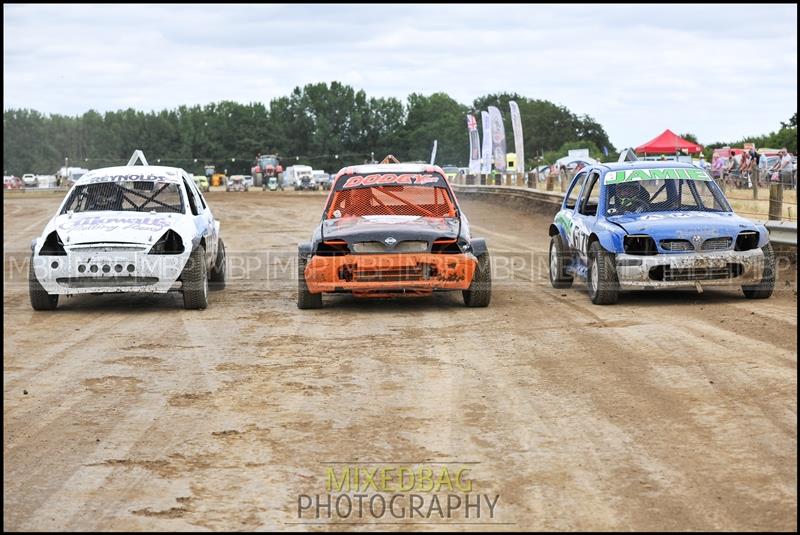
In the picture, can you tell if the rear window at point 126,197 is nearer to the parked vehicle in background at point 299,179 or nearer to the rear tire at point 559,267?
the rear tire at point 559,267

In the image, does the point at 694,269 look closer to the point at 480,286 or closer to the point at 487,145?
the point at 480,286

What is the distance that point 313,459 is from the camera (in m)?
5.91

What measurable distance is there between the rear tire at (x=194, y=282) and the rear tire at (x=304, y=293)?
1.08 m

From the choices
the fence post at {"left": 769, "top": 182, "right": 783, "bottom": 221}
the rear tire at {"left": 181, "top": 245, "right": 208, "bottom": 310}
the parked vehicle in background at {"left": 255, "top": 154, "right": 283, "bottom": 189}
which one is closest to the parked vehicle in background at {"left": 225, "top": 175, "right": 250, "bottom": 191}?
the parked vehicle in background at {"left": 255, "top": 154, "right": 283, "bottom": 189}

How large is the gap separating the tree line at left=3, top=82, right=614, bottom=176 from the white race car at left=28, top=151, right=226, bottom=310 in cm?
11507

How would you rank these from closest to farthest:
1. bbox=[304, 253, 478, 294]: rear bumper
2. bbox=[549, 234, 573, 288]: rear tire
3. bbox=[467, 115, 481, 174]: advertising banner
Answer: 1. bbox=[304, 253, 478, 294]: rear bumper
2. bbox=[549, 234, 573, 288]: rear tire
3. bbox=[467, 115, 481, 174]: advertising banner

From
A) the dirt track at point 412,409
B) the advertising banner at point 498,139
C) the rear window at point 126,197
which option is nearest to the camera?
the dirt track at point 412,409

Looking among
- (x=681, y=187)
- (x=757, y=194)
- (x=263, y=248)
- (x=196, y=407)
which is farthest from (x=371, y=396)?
(x=263, y=248)

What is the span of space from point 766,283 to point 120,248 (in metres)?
6.77

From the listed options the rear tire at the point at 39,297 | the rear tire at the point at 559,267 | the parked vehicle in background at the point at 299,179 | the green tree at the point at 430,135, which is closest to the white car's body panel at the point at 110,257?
the rear tire at the point at 39,297

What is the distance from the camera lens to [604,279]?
11.9 metres

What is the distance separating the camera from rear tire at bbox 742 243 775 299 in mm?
11859

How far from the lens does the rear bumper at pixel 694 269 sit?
1165 centimetres

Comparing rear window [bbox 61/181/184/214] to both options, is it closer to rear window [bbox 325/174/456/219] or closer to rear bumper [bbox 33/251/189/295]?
rear bumper [bbox 33/251/189/295]
